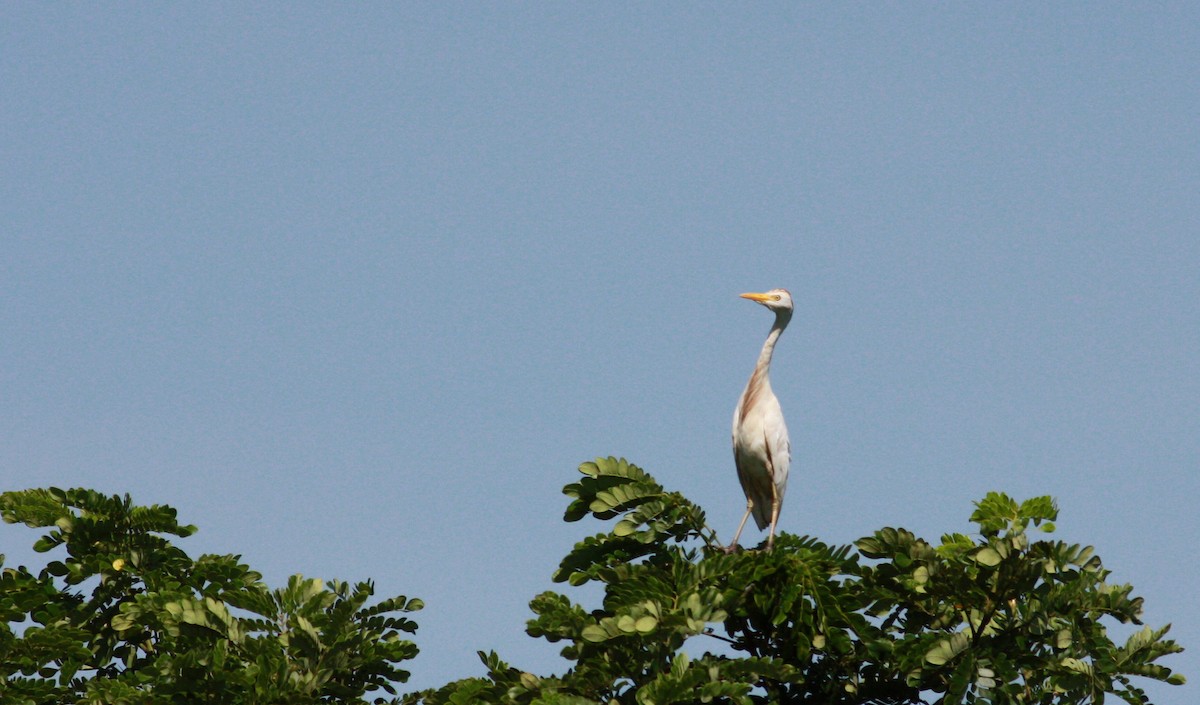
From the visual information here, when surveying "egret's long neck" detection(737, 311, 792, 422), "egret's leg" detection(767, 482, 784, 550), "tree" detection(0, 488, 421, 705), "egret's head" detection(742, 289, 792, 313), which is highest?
"egret's head" detection(742, 289, 792, 313)

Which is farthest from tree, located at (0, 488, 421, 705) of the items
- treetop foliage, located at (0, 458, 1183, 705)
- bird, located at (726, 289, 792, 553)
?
bird, located at (726, 289, 792, 553)

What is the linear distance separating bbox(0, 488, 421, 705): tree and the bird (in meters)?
3.60

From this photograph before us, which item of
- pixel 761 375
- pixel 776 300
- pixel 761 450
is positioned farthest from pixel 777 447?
pixel 776 300

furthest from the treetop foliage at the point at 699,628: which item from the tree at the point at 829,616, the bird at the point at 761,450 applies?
the bird at the point at 761,450

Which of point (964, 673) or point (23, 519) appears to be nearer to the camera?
point (964, 673)

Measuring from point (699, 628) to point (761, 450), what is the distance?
4.38 m

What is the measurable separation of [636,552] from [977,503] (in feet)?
7.56

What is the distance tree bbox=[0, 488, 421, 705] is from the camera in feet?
31.6

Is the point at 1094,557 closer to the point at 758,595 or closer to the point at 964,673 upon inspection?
the point at 964,673

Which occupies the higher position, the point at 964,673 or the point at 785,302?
the point at 785,302

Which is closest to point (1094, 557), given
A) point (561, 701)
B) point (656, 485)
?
point (656, 485)

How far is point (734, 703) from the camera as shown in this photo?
28.5 ft

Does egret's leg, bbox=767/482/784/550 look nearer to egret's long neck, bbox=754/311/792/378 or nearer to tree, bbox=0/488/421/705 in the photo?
egret's long neck, bbox=754/311/792/378

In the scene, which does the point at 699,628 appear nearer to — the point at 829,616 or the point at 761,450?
the point at 829,616
